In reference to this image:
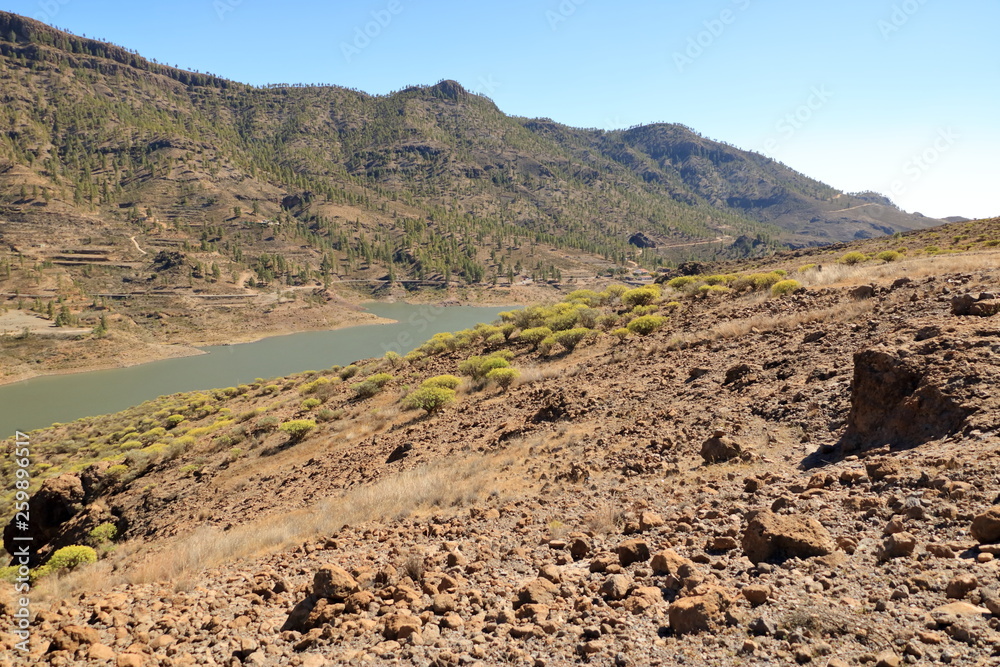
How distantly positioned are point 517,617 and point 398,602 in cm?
106

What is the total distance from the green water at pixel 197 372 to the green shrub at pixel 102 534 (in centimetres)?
3541

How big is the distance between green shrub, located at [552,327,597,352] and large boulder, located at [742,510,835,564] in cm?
1198

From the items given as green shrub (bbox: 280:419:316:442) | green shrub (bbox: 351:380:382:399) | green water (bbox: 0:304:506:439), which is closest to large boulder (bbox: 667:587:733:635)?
green shrub (bbox: 280:419:316:442)

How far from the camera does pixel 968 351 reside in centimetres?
537

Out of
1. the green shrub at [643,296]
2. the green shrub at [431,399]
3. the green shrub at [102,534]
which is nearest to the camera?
the green shrub at [102,534]

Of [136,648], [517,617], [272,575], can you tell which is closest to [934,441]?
[517,617]

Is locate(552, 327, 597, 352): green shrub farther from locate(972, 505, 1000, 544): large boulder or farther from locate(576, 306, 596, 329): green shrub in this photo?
locate(972, 505, 1000, 544): large boulder

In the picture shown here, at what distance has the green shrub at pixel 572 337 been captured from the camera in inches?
615

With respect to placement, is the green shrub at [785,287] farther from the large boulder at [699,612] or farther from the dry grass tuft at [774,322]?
the large boulder at [699,612]

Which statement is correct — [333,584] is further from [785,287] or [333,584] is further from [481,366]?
[785,287]

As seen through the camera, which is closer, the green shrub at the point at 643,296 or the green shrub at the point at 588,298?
the green shrub at the point at 643,296

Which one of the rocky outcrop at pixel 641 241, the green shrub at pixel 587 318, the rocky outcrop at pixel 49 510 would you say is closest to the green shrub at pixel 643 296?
the green shrub at pixel 587 318

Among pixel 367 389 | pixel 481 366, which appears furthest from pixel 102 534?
pixel 481 366

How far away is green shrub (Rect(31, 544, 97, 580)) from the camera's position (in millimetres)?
9773
